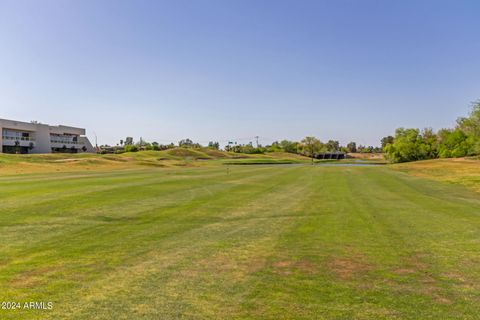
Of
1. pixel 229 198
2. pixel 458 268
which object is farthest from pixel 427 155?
pixel 458 268

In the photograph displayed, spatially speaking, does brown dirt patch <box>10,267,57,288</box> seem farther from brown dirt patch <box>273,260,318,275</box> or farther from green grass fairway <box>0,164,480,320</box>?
brown dirt patch <box>273,260,318,275</box>

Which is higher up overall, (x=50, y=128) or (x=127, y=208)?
(x=50, y=128)

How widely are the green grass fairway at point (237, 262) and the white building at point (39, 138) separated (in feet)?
335

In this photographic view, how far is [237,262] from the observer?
807 cm

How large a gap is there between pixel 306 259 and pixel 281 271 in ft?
3.59

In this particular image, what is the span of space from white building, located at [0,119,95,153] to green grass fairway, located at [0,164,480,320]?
102 m

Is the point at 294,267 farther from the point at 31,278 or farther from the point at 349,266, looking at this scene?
the point at 31,278

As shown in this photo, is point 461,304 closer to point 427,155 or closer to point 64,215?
point 64,215

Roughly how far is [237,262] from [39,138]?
123 m

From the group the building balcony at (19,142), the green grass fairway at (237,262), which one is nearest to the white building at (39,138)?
the building balcony at (19,142)

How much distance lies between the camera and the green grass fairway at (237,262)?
5754 mm

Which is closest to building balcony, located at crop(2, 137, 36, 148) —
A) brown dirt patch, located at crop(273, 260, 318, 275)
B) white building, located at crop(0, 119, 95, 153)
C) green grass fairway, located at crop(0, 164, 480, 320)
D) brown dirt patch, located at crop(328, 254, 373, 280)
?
white building, located at crop(0, 119, 95, 153)

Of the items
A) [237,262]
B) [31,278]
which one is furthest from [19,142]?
[237,262]

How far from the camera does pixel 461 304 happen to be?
5945mm
